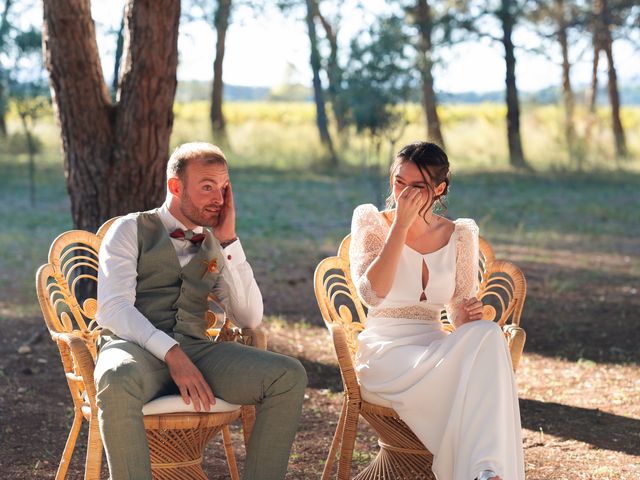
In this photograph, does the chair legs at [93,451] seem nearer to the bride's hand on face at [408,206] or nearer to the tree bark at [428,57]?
the bride's hand on face at [408,206]

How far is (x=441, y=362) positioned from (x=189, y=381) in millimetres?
874

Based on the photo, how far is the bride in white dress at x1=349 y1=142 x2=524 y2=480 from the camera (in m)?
3.37

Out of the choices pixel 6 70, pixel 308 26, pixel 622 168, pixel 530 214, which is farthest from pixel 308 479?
pixel 308 26

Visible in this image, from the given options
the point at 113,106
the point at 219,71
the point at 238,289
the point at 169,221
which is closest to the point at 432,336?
the point at 238,289

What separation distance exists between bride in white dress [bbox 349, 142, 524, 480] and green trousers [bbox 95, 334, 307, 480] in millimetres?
405

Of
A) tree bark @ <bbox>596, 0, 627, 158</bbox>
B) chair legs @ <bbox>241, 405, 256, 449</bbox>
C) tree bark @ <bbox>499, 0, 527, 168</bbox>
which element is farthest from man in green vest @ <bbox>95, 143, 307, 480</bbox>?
tree bark @ <bbox>596, 0, 627, 158</bbox>

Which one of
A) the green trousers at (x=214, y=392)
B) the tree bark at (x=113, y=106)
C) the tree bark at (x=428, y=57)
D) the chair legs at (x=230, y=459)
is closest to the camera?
the green trousers at (x=214, y=392)

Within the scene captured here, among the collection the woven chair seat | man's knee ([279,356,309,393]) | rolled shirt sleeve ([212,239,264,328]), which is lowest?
the woven chair seat

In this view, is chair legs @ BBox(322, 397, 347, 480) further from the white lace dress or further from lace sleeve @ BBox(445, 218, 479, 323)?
lace sleeve @ BBox(445, 218, 479, 323)

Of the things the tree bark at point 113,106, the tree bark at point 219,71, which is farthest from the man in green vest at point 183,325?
the tree bark at point 219,71

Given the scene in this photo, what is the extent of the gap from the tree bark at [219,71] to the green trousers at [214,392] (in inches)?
832

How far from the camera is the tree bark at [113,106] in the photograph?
6152 millimetres

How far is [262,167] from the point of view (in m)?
22.5

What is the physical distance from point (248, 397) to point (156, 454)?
0.42m
